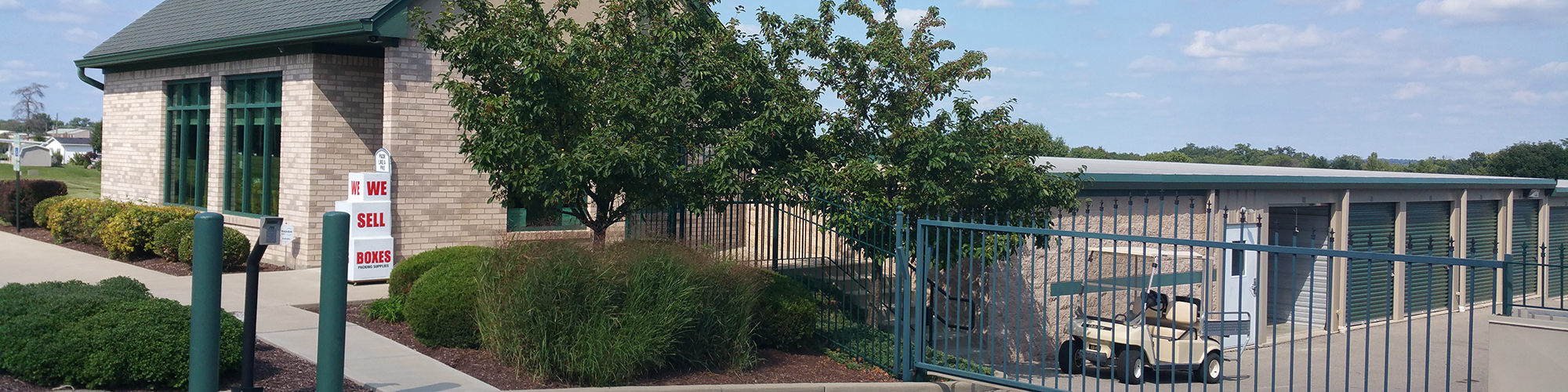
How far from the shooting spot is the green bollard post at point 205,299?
18.5ft

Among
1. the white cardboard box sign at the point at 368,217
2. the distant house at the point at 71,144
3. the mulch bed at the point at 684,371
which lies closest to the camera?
the mulch bed at the point at 684,371

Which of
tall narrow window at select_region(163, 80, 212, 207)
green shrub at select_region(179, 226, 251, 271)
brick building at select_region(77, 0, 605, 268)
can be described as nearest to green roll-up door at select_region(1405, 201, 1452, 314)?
brick building at select_region(77, 0, 605, 268)

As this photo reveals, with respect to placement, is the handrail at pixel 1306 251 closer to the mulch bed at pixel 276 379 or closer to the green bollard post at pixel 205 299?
the mulch bed at pixel 276 379

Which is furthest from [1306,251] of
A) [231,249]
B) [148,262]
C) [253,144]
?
[148,262]

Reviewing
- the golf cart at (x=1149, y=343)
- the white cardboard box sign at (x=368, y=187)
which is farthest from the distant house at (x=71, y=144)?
the golf cart at (x=1149, y=343)

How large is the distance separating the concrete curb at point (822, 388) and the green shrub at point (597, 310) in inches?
11.7

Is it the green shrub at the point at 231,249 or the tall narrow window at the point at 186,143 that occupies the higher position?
the tall narrow window at the point at 186,143

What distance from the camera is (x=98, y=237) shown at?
16375 mm

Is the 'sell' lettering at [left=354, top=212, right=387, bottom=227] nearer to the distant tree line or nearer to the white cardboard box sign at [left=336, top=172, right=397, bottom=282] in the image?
the white cardboard box sign at [left=336, top=172, right=397, bottom=282]

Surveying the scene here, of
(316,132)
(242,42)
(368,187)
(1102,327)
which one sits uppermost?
(242,42)

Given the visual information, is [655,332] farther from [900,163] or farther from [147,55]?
[147,55]

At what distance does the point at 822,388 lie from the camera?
841 cm

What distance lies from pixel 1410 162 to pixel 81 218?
3751 inches

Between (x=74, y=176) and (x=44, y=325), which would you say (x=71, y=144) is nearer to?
(x=74, y=176)
